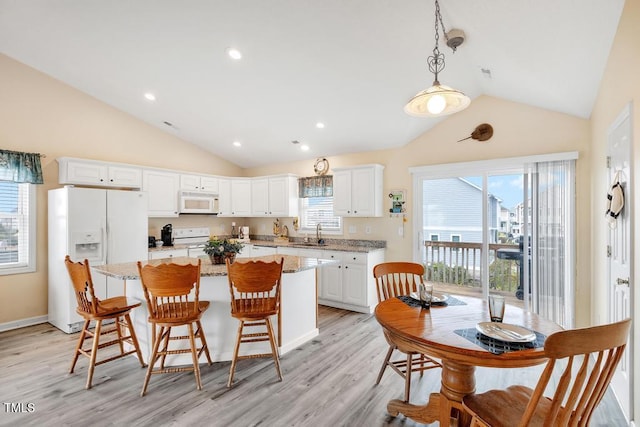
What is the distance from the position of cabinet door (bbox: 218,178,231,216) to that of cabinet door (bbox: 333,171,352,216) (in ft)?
7.38

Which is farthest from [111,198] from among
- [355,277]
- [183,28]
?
[355,277]

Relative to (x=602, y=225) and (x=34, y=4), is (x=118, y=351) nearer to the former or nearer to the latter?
(x=34, y=4)

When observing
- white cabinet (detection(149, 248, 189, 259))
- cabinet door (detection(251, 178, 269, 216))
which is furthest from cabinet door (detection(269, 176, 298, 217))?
white cabinet (detection(149, 248, 189, 259))

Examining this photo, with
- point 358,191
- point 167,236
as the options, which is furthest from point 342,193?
point 167,236

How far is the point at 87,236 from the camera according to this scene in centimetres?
394

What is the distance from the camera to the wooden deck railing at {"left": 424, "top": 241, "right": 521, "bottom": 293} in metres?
4.03

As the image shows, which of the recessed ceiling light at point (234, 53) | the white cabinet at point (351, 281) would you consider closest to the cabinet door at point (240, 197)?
the white cabinet at point (351, 281)

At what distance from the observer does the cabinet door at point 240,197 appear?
6211 millimetres

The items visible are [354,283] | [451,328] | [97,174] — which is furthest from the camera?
[354,283]

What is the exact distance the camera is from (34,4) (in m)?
2.96

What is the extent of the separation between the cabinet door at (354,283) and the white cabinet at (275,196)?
1669mm

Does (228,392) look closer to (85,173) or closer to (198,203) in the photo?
(85,173)

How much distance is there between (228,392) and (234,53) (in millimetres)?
3141

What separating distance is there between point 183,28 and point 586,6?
3.14 m
